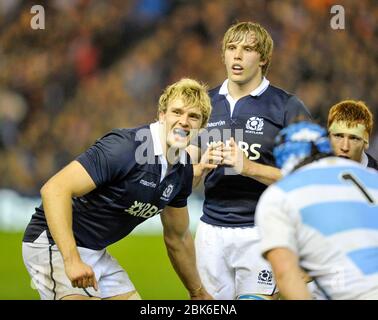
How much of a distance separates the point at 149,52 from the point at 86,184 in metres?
8.11

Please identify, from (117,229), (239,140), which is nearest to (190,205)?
(239,140)

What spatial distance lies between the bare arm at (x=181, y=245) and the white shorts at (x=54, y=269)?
414mm

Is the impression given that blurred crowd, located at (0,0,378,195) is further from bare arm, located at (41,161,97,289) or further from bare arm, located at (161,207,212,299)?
bare arm, located at (41,161,97,289)

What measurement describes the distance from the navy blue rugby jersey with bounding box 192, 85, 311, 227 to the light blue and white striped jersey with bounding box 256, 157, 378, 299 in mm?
2245

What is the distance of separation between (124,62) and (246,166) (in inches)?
297

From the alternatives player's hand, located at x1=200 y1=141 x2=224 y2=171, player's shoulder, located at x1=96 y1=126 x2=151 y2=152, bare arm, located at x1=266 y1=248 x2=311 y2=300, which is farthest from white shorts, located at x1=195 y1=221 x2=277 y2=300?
bare arm, located at x1=266 y1=248 x2=311 y2=300

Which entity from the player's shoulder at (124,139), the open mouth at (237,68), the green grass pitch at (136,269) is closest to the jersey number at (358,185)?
the player's shoulder at (124,139)

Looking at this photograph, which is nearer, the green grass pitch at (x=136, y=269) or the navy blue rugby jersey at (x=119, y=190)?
the navy blue rugby jersey at (x=119, y=190)

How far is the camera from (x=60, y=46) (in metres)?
13.3

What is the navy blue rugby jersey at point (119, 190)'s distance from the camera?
520cm

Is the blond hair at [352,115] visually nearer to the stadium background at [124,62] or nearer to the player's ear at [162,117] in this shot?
the player's ear at [162,117]

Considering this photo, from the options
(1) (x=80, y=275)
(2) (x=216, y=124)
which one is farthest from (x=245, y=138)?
(1) (x=80, y=275)

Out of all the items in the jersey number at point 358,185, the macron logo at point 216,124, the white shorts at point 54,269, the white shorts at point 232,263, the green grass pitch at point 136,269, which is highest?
the jersey number at point 358,185
